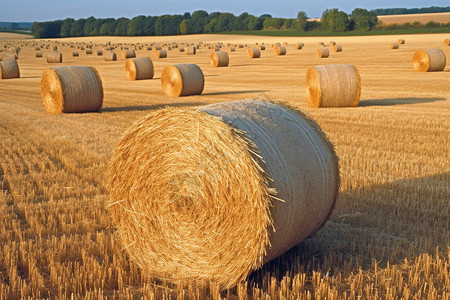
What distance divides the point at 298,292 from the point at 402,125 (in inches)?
357

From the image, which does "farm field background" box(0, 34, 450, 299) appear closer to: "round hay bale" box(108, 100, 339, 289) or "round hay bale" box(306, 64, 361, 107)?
"round hay bale" box(108, 100, 339, 289)

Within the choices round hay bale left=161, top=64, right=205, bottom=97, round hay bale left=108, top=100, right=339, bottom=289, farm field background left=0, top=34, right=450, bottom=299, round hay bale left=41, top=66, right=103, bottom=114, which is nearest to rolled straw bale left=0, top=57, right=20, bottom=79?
round hay bale left=161, top=64, right=205, bottom=97

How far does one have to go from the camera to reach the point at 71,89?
15.5 meters

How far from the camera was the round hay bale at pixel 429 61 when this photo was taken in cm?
2562

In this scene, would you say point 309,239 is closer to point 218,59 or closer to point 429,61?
point 429,61

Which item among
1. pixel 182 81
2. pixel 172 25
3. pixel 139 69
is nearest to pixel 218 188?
pixel 182 81

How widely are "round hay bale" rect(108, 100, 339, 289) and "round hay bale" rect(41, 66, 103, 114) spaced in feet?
35.7

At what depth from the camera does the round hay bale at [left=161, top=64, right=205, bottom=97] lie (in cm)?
1988

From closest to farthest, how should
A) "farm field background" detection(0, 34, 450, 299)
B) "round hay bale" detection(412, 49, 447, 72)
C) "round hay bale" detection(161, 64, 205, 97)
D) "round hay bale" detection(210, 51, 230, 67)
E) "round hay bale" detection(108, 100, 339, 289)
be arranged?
1. "round hay bale" detection(108, 100, 339, 289)
2. "farm field background" detection(0, 34, 450, 299)
3. "round hay bale" detection(161, 64, 205, 97)
4. "round hay bale" detection(412, 49, 447, 72)
5. "round hay bale" detection(210, 51, 230, 67)

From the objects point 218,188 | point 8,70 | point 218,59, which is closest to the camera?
point 218,188

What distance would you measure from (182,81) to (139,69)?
27.0 ft

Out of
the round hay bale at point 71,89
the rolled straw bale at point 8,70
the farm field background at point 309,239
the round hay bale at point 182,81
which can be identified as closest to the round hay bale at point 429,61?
the round hay bale at point 182,81

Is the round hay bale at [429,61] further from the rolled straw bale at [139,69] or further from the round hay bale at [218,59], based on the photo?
the round hay bale at [218,59]

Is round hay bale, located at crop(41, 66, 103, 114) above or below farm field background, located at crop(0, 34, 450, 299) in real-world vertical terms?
above
